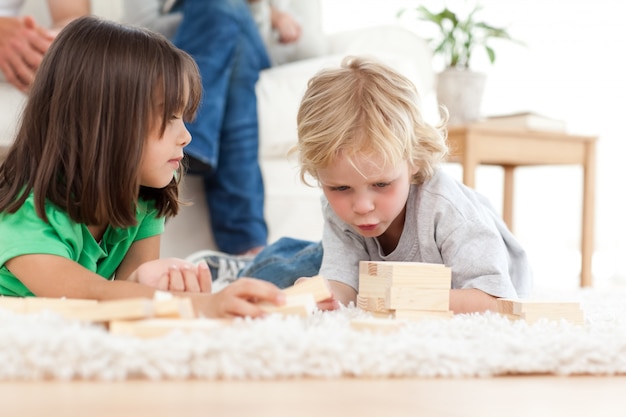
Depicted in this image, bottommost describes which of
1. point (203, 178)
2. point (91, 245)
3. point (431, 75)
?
point (91, 245)

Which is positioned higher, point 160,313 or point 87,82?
point 87,82

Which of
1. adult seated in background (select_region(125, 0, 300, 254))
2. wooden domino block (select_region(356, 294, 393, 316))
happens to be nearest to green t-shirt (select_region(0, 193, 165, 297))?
wooden domino block (select_region(356, 294, 393, 316))

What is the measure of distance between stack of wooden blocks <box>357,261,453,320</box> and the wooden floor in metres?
0.28

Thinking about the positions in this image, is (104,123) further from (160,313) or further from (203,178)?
(203,178)

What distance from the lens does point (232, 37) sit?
2.11 meters

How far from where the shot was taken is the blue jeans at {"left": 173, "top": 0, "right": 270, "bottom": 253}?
6.81 feet

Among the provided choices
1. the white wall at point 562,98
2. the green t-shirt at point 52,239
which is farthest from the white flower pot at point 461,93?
the green t-shirt at point 52,239

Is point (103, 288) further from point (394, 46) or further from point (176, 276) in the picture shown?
point (394, 46)

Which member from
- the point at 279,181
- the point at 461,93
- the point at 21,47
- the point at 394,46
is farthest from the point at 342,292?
the point at 394,46

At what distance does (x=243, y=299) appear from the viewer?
887mm

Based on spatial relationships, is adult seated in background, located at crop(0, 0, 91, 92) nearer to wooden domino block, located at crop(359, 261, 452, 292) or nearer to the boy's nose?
the boy's nose

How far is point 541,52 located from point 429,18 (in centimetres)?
115

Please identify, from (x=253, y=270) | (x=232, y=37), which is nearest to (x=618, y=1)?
(x=232, y=37)

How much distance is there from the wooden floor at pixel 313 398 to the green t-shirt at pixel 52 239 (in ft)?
1.40
